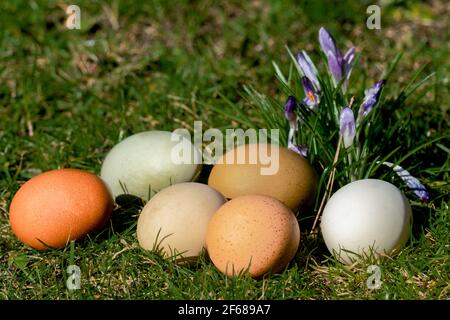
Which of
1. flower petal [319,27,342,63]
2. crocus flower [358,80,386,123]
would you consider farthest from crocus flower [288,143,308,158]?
flower petal [319,27,342,63]

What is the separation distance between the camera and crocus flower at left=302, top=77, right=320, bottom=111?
315 cm

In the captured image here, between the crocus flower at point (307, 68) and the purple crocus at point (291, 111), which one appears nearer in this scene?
the purple crocus at point (291, 111)

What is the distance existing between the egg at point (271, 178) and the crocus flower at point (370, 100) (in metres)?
0.31

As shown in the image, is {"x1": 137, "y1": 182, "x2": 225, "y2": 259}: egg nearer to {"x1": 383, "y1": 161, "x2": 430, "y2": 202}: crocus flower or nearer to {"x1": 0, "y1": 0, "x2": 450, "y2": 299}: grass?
{"x1": 0, "y1": 0, "x2": 450, "y2": 299}: grass

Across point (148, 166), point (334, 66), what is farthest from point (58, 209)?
point (334, 66)

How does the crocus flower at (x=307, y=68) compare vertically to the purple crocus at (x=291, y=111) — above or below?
above

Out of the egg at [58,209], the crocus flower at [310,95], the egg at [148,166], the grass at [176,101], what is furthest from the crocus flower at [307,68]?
the egg at [58,209]

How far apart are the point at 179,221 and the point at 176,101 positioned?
142 centimetres

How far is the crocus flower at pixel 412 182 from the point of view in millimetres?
3164

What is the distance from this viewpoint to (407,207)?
9.34 ft

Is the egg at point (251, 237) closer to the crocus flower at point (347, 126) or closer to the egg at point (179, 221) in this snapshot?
the egg at point (179, 221)

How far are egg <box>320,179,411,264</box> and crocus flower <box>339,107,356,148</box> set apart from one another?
268 mm

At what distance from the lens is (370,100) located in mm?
3082

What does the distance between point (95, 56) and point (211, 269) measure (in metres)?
2.06
